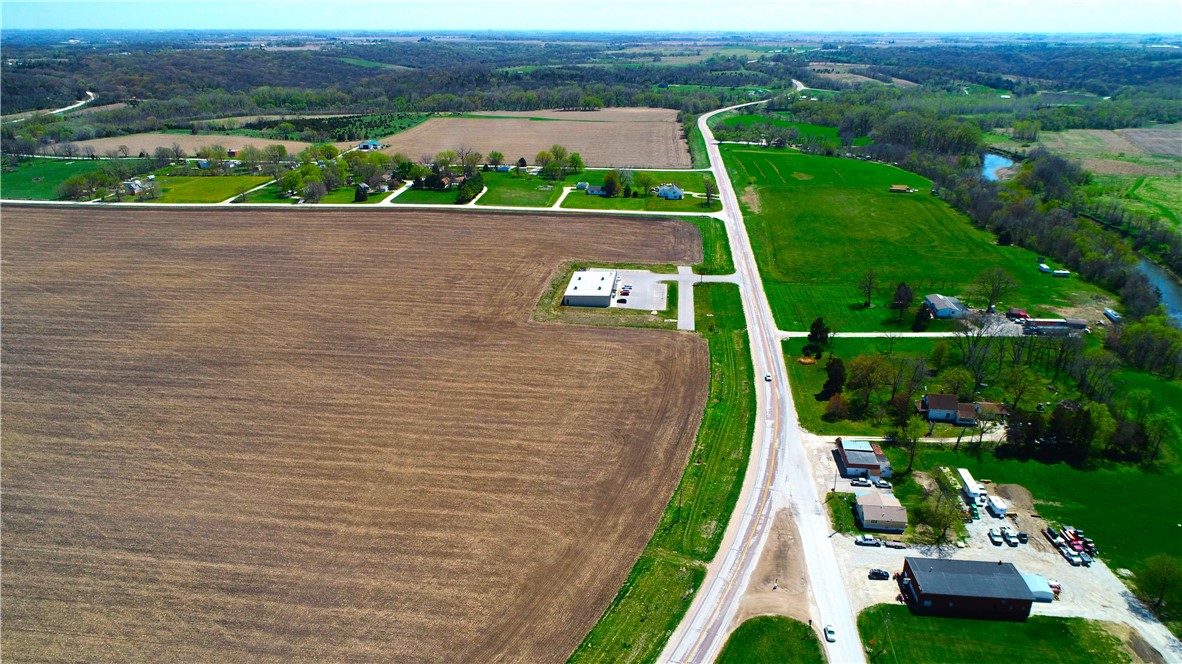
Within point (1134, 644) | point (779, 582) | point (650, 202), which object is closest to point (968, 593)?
point (1134, 644)

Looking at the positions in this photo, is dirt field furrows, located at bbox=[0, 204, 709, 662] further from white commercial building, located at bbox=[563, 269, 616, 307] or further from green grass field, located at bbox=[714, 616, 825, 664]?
green grass field, located at bbox=[714, 616, 825, 664]

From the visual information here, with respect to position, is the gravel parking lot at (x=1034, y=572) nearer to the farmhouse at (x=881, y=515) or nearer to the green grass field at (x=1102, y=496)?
the green grass field at (x=1102, y=496)

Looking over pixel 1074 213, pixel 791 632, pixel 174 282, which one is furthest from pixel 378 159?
pixel 1074 213

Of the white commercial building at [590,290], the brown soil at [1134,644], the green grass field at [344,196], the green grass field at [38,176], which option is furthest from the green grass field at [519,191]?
the brown soil at [1134,644]

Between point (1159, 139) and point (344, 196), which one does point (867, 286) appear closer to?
point (344, 196)

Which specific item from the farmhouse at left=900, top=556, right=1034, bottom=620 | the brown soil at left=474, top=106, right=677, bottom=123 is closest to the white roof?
the farmhouse at left=900, top=556, right=1034, bottom=620

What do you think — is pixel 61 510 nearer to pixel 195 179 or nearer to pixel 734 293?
pixel 734 293
